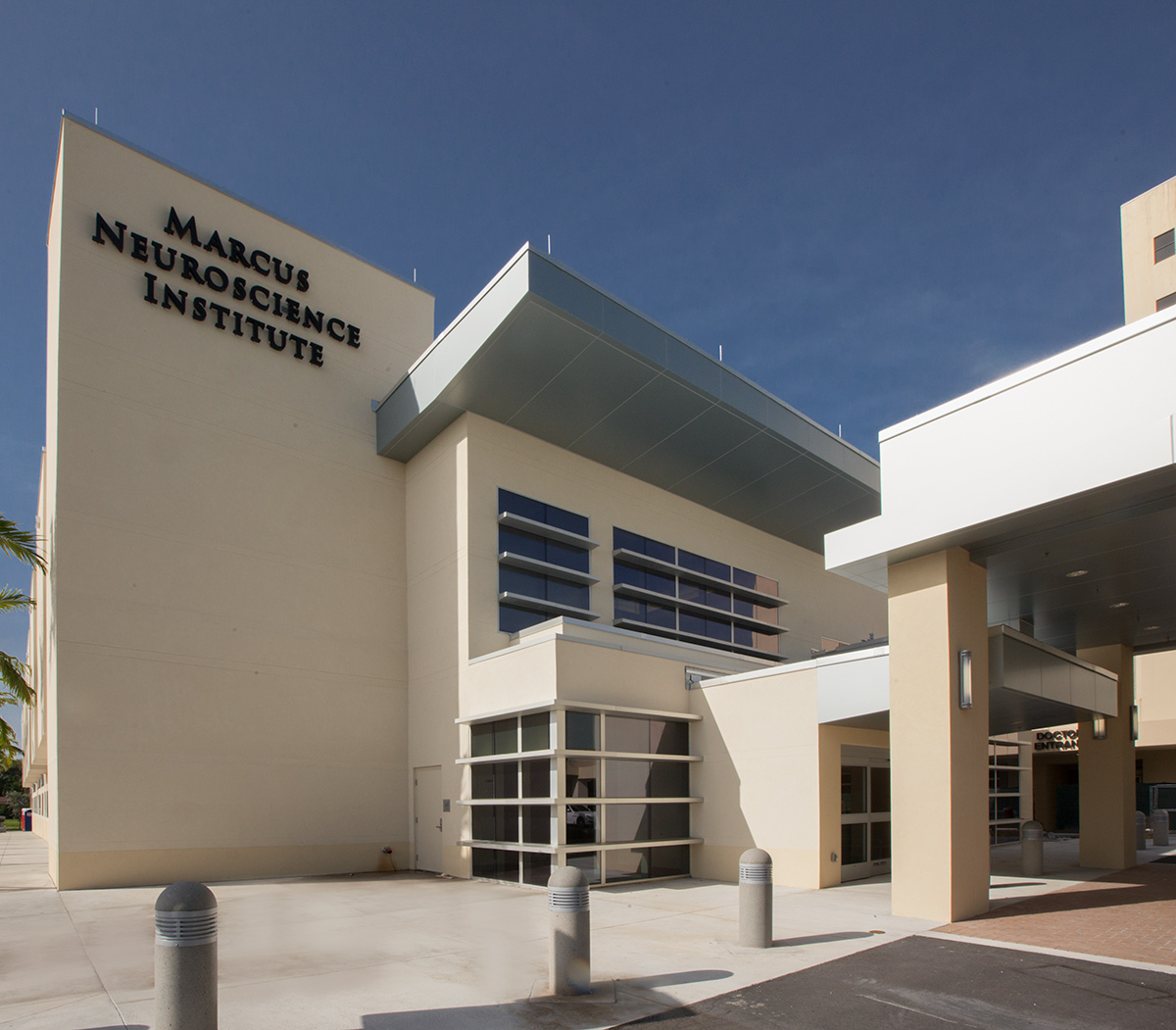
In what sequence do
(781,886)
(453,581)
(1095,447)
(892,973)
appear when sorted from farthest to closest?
(453,581) → (781,886) → (1095,447) → (892,973)

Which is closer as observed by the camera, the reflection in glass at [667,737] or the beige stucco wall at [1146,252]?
the reflection in glass at [667,737]

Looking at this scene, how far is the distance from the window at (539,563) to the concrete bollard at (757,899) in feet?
34.6

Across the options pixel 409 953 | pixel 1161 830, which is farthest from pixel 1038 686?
pixel 1161 830

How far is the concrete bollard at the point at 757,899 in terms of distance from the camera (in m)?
9.66

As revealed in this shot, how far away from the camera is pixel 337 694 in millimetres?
20078

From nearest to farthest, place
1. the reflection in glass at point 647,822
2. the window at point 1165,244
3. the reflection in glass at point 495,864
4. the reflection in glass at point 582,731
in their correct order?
1. the reflection in glass at point 582,731
2. the reflection in glass at point 647,822
3. the reflection in glass at point 495,864
4. the window at point 1165,244

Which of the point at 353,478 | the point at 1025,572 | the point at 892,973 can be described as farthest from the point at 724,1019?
the point at 353,478

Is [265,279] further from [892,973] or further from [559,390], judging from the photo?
[892,973]

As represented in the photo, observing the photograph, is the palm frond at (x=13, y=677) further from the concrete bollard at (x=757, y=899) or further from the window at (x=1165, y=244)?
the window at (x=1165, y=244)

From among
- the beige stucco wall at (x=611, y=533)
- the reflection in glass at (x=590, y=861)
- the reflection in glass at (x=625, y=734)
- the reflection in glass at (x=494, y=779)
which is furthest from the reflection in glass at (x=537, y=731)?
the beige stucco wall at (x=611, y=533)

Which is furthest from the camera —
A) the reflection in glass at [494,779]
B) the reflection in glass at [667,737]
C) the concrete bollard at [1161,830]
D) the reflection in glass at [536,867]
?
the concrete bollard at [1161,830]

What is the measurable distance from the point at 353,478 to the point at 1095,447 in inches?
653

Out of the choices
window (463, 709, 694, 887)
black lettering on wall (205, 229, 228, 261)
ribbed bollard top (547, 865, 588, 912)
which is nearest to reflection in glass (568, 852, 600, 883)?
window (463, 709, 694, 887)

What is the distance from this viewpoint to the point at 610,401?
2067cm
